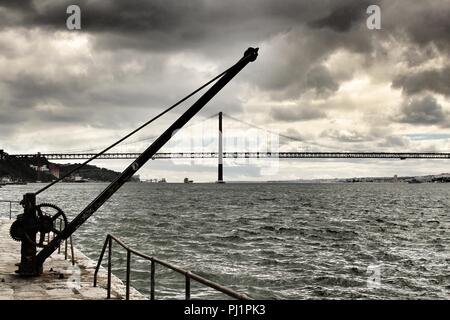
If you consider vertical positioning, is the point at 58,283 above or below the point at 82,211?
below

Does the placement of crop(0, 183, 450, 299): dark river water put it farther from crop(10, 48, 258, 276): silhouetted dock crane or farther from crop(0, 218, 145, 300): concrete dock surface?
crop(10, 48, 258, 276): silhouetted dock crane

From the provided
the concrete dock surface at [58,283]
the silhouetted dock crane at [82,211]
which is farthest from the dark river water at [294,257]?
the silhouetted dock crane at [82,211]

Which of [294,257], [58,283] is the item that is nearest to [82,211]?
[58,283]

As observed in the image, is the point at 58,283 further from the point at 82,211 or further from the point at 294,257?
the point at 294,257

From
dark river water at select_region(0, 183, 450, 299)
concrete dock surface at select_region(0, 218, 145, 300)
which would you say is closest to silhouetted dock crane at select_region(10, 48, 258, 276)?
concrete dock surface at select_region(0, 218, 145, 300)

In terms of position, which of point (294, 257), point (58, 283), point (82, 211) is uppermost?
point (82, 211)

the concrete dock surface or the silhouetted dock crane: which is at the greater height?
the silhouetted dock crane

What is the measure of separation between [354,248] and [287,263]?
691 centimetres

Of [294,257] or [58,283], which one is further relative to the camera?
[294,257]

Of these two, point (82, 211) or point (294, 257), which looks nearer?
point (82, 211)

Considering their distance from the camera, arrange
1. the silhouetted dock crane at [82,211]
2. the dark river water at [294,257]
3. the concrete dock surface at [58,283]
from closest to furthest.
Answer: the concrete dock surface at [58,283], the silhouetted dock crane at [82,211], the dark river water at [294,257]

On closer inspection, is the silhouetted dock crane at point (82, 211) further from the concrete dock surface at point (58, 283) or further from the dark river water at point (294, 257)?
the dark river water at point (294, 257)

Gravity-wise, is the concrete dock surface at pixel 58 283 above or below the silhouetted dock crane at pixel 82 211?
below
